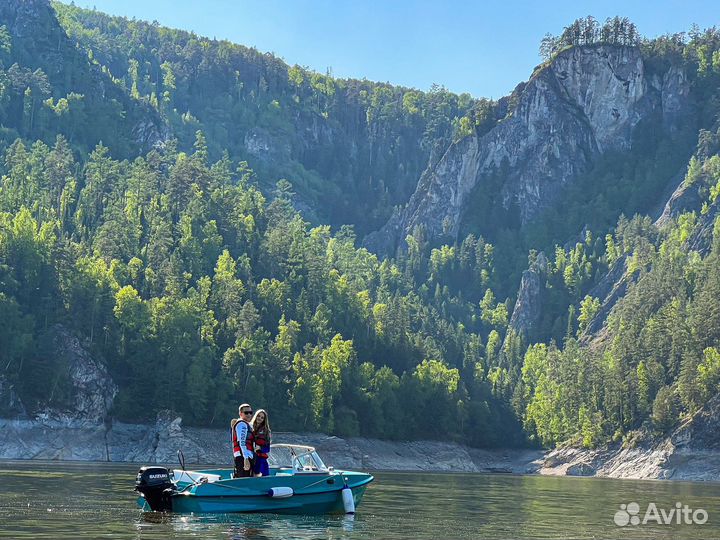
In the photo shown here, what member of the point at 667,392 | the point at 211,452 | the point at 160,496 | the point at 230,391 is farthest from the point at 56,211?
the point at 160,496

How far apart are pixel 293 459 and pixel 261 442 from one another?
3408mm

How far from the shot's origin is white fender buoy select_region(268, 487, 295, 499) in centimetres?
5081

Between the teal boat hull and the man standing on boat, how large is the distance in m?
0.71

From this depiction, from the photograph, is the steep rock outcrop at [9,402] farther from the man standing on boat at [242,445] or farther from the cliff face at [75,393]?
the man standing on boat at [242,445]

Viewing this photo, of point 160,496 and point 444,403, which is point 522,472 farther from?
point 160,496

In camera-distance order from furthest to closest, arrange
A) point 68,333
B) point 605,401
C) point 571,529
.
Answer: point 605,401 < point 68,333 < point 571,529

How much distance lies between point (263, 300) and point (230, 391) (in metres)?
36.4

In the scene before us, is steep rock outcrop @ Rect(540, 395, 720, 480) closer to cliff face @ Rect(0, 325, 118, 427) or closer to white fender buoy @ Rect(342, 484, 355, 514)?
cliff face @ Rect(0, 325, 118, 427)

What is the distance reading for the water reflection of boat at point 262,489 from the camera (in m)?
50.6

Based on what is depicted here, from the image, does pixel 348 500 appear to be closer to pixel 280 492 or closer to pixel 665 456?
pixel 280 492

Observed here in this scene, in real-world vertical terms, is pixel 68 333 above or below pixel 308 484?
above

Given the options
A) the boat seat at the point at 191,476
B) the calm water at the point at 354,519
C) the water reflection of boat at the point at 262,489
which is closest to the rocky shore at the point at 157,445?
the calm water at the point at 354,519

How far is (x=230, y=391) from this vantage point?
157 metres

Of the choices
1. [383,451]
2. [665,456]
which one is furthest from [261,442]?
[665,456]
